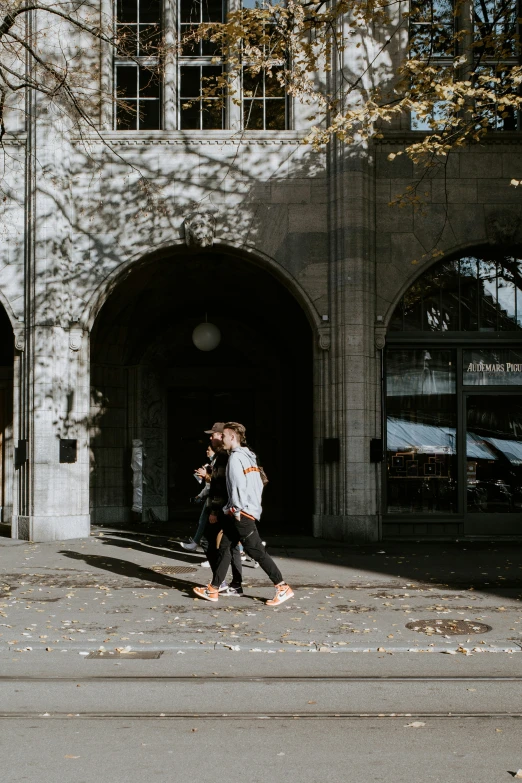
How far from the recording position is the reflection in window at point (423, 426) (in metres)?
16.2

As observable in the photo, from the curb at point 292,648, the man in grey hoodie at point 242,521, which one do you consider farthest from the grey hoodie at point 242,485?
the curb at point 292,648

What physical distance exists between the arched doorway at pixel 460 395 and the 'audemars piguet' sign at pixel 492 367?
17 millimetres

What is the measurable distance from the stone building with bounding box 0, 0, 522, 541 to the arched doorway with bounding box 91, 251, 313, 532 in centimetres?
143

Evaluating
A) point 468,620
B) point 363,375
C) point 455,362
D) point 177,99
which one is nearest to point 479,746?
point 468,620

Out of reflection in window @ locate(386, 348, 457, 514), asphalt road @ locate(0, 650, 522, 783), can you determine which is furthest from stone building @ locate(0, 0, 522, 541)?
asphalt road @ locate(0, 650, 522, 783)

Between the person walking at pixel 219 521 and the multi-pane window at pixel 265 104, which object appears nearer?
the person walking at pixel 219 521

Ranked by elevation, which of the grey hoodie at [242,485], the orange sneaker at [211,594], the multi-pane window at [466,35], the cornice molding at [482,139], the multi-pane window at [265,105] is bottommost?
the orange sneaker at [211,594]

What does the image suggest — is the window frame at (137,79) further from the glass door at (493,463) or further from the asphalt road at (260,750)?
the asphalt road at (260,750)

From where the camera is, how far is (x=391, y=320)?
1633 centimetres

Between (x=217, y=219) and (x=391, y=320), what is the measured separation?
3.49m

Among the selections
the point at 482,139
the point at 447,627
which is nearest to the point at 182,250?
the point at 482,139

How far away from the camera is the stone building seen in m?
15.4

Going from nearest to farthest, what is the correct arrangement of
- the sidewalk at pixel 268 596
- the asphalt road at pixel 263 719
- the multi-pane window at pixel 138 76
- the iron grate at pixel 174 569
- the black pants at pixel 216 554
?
1. the asphalt road at pixel 263 719
2. the sidewalk at pixel 268 596
3. the black pants at pixel 216 554
4. the iron grate at pixel 174 569
5. the multi-pane window at pixel 138 76

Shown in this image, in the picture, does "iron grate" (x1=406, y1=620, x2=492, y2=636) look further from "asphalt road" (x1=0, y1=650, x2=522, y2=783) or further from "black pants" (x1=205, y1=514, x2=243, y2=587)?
"black pants" (x1=205, y1=514, x2=243, y2=587)
